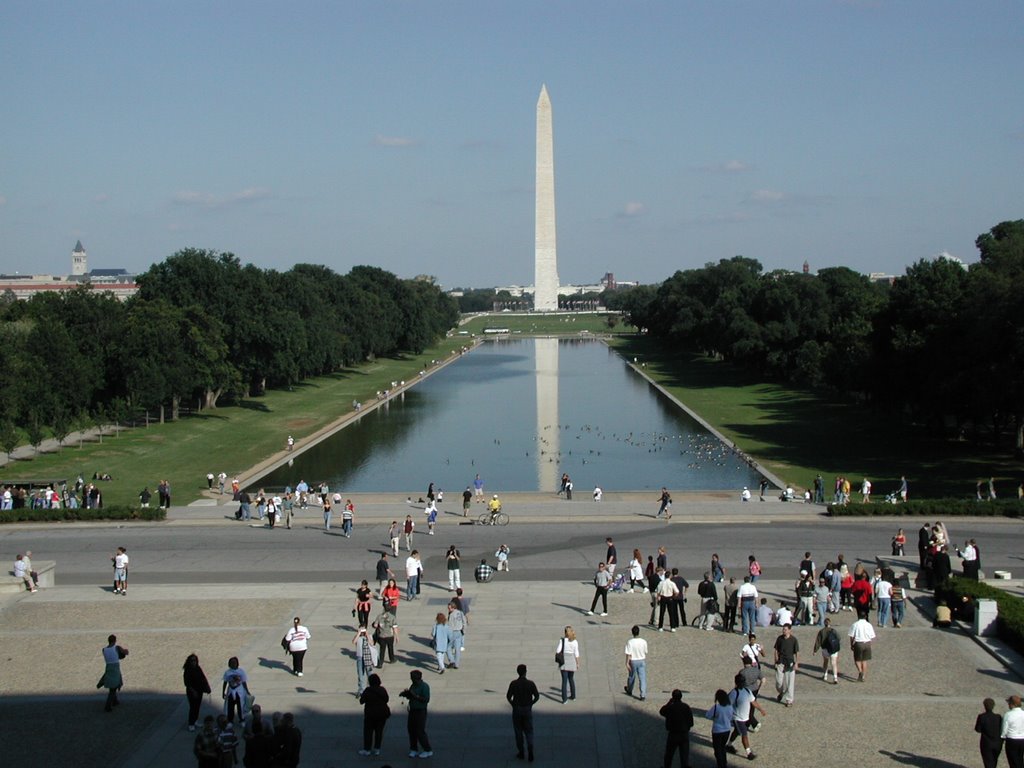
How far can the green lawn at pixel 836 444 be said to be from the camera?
45.7 metres

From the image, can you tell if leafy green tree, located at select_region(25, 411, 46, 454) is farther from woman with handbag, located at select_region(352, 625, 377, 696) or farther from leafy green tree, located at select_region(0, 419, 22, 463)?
woman with handbag, located at select_region(352, 625, 377, 696)

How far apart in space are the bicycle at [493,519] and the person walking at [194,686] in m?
19.2

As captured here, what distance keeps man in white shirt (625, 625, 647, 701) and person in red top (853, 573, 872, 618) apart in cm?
537

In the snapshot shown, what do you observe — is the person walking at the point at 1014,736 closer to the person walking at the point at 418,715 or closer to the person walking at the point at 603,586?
the person walking at the point at 418,715

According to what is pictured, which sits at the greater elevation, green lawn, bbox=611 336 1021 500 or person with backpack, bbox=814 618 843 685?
green lawn, bbox=611 336 1021 500

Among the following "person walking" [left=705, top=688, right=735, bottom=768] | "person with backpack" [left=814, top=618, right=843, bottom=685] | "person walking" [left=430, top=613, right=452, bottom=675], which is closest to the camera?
"person walking" [left=705, top=688, right=735, bottom=768]

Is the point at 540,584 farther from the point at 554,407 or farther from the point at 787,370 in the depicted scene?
the point at 787,370

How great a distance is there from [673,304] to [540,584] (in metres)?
121

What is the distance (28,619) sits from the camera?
78.0 feet

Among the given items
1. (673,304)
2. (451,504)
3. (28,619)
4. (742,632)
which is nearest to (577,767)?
(742,632)

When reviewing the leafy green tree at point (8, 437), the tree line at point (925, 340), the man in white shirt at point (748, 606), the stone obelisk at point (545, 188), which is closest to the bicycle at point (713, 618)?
the man in white shirt at point (748, 606)

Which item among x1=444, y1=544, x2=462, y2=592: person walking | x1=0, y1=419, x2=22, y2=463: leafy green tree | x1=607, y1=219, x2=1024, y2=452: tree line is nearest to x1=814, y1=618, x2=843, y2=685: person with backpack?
x1=444, y1=544, x2=462, y2=592: person walking

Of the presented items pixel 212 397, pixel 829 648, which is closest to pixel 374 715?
pixel 829 648

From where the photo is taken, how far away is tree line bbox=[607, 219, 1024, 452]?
154 ft
